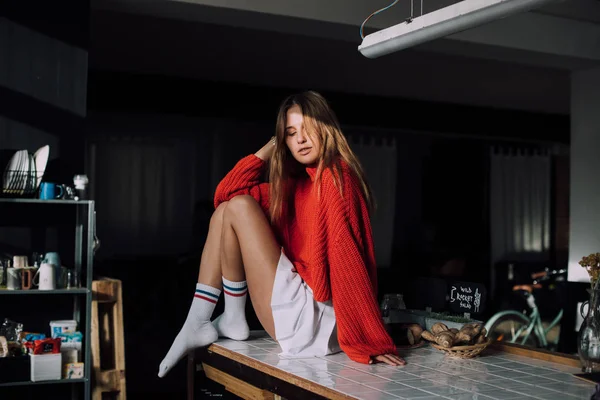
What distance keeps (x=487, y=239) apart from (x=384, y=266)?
58.5 inches

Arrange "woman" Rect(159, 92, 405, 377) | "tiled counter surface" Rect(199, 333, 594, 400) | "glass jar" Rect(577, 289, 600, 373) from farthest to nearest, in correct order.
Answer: "woman" Rect(159, 92, 405, 377), "glass jar" Rect(577, 289, 600, 373), "tiled counter surface" Rect(199, 333, 594, 400)

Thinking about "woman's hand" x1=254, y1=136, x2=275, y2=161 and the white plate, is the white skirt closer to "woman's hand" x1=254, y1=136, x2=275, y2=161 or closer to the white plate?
"woman's hand" x1=254, y1=136, x2=275, y2=161

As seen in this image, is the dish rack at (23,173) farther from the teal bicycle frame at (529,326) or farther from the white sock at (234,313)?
the teal bicycle frame at (529,326)

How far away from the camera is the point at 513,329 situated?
675 cm

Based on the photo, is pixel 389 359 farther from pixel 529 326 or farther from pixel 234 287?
pixel 529 326

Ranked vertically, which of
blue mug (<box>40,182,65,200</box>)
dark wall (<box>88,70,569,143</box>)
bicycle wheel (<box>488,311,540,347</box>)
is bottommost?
bicycle wheel (<box>488,311,540,347</box>)

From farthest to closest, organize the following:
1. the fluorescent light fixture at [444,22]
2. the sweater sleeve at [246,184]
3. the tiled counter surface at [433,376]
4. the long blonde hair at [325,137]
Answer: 1. the sweater sleeve at [246,184]
2. the long blonde hair at [325,137]
3. the fluorescent light fixture at [444,22]
4. the tiled counter surface at [433,376]

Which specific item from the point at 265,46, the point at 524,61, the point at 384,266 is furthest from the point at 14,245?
the point at 384,266

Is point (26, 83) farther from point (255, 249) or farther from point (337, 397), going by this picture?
point (337, 397)

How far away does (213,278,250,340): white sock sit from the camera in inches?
113

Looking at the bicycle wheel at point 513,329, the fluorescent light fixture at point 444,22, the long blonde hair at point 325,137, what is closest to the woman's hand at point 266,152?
the long blonde hair at point 325,137

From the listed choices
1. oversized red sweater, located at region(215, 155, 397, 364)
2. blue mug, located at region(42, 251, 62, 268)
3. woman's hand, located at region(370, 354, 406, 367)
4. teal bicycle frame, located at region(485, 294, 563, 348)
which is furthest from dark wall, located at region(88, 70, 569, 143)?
woman's hand, located at region(370, 354, 406, 367)

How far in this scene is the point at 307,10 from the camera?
4.43m

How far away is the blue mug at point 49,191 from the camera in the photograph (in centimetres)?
381
